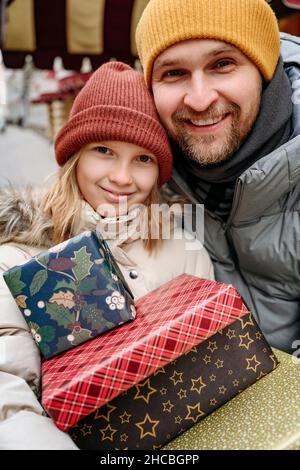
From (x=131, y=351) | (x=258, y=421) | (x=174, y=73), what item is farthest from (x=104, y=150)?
(x=258, y=421)

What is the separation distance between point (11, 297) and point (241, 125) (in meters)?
0.76

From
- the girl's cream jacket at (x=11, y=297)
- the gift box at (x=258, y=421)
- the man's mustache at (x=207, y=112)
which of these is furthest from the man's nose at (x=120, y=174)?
the gift box at (x=258, y=421)

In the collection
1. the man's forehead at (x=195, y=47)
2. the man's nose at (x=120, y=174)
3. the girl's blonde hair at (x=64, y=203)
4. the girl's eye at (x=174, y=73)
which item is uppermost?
the man's forehead at (x=195, y=47)

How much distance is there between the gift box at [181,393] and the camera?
2.66 feet

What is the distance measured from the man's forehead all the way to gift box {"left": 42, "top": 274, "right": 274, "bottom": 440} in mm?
603

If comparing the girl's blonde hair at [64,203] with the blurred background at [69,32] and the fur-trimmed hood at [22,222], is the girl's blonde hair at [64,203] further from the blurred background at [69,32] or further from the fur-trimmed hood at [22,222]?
the blurred background at [69,32]

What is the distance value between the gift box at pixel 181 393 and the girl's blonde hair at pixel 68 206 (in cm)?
44

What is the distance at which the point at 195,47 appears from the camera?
1.14m

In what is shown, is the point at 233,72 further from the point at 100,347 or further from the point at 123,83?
the point at 100,347

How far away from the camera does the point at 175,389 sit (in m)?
0.85

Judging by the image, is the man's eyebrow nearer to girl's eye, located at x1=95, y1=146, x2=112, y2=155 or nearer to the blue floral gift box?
girl's eye, located at x1=95, y1=146, x2=112, y2=155

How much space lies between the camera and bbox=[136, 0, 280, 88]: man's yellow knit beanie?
3.69ft

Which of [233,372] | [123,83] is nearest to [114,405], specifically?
[233,372]
